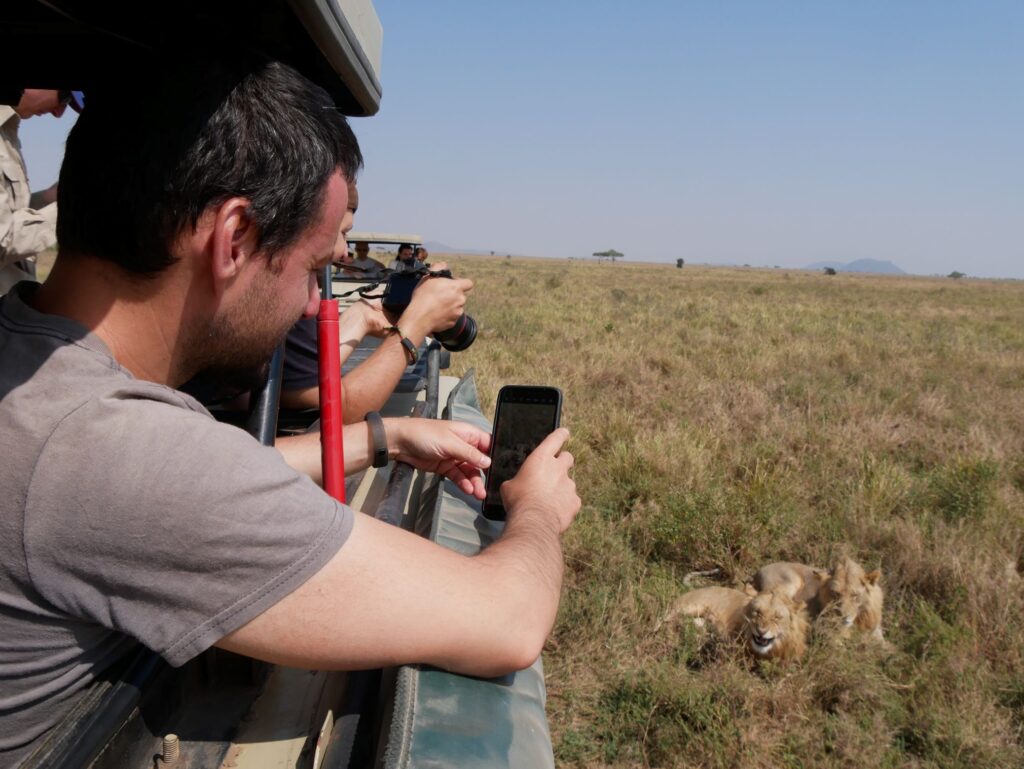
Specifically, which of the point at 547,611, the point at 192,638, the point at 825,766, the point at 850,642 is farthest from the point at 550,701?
the point at 192,638

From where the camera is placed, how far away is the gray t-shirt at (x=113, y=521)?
34.1 inches

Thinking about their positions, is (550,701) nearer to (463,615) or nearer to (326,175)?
(463,615)

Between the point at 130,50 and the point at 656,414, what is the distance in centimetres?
532

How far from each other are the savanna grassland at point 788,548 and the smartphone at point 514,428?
1080mm

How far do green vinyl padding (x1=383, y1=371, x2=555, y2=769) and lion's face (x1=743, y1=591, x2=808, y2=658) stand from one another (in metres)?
1.59

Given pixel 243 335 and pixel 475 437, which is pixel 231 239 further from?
pixel 475 437

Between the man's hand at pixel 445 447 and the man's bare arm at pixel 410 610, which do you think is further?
the man's hand at pixel 445 447

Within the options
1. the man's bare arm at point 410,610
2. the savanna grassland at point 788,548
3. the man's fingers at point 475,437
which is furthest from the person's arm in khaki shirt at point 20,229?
the savanna grassland at point 788,548

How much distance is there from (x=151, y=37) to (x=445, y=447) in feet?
3.85

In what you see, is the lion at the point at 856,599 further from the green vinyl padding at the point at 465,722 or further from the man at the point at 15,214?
the man at the point at 15,214

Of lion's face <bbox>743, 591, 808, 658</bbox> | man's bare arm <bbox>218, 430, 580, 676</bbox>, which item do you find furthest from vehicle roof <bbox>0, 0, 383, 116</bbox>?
lion's face <bbox>743, 591, 808, 658</bbox>

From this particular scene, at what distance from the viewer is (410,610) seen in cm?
103

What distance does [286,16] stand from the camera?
0.98 metres

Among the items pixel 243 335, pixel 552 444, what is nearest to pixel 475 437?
pixel 552 444
